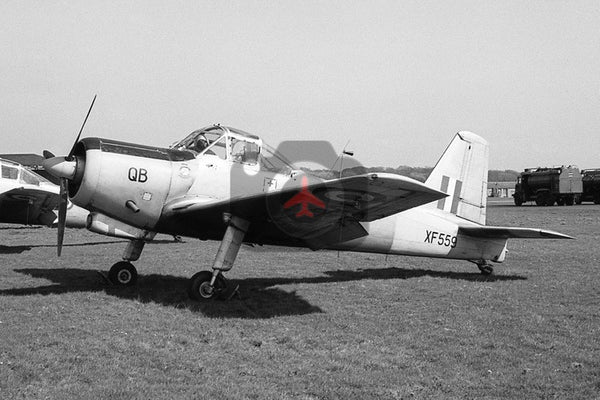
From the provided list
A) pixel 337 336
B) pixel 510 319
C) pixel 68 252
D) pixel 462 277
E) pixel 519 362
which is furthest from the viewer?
pixel 68 252

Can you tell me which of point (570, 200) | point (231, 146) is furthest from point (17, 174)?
point (570, 200)

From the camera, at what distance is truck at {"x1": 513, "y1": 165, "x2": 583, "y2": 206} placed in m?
40.2

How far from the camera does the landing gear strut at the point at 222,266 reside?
743cm

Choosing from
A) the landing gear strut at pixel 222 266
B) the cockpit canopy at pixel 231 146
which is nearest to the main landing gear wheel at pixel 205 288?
the landing gear strut at pixel 222 266

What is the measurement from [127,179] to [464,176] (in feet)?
21.8

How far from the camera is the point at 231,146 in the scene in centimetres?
853

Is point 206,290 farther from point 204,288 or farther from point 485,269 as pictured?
point 485,269

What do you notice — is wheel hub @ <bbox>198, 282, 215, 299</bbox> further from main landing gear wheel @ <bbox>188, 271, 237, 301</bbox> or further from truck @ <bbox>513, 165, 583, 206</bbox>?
truck @ <bbox>513, 165, 583, 206</bbox>

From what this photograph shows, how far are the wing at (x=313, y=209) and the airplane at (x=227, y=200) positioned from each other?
0.02 metres

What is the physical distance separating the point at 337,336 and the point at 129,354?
7.22 ft

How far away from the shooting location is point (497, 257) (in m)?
10.5

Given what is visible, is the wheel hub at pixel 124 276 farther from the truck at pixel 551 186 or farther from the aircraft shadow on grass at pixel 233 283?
the truck at pixel 551 186

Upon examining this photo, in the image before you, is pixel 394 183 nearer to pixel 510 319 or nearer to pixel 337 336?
pixel 337 336

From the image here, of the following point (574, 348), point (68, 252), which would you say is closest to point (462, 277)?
point (574, 348)
